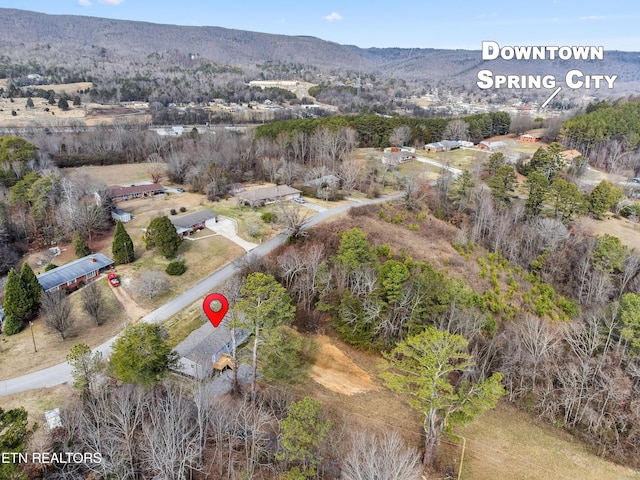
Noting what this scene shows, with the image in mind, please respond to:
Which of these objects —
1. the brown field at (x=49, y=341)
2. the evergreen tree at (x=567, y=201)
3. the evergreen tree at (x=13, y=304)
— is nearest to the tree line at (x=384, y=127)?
the evergreen tree at (x=567, y=201)

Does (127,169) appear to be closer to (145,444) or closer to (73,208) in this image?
(73,208)

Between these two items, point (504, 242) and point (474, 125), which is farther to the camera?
point (474, 125)

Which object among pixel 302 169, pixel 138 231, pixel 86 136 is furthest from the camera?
pixel 86 136

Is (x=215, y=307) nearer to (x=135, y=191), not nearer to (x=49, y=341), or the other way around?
(x=49, y=341)

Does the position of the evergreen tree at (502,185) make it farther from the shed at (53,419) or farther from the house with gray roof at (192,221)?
the shed at (53,419)

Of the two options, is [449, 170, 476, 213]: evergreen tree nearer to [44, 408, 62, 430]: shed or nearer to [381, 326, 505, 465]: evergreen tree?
[381, 326, 505, 465]: evergreen tree

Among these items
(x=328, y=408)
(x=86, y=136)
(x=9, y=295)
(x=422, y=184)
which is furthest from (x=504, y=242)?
(x=86, y=136)

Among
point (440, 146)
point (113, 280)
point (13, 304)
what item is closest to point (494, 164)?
point (440, 146)
